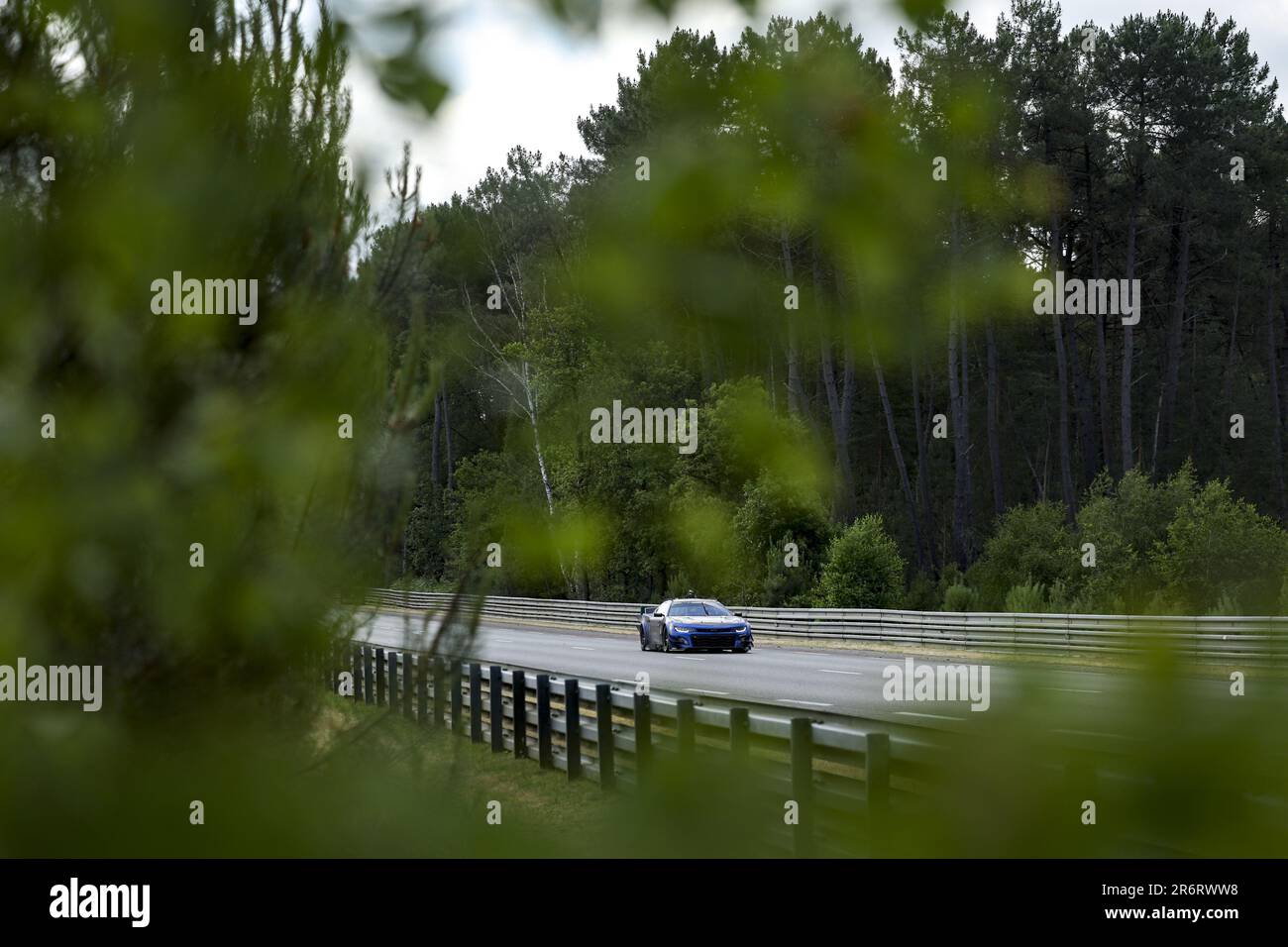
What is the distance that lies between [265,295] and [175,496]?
2.57 ft

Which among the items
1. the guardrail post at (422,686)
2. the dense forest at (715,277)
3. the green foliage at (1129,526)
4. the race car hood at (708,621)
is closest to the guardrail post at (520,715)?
the dense forest at (715,277)

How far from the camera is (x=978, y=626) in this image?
27719 mm

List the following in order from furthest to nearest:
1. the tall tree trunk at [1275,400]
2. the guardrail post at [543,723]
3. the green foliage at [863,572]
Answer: the tall tree trunk at [1275,400] → the green foliage at [863,572] → the guardrail post at [543,723]

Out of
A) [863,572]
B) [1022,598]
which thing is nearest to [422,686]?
[1022,598]

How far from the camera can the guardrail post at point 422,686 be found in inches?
112

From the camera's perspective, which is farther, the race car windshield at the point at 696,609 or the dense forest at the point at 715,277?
the race car windshield at the point at 696,609

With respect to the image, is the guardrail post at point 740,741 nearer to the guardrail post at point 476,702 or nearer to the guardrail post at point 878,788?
the guardrail post at point 878,788

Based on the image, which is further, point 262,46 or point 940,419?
point 940,419

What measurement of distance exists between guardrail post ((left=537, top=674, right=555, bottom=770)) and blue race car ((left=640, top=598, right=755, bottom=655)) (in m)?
17.4

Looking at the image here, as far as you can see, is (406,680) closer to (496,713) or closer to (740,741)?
(740,741)

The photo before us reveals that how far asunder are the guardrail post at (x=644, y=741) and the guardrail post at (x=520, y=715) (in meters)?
10.1

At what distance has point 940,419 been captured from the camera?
74.3 feet
